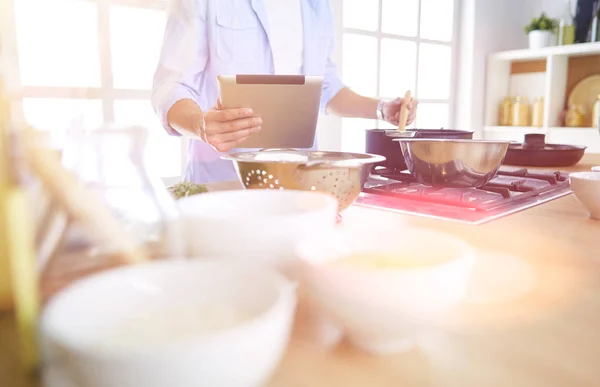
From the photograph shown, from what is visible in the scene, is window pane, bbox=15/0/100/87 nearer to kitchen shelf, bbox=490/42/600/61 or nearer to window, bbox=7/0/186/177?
window, bbox=7/0/186/177

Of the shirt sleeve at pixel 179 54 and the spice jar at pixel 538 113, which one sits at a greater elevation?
the shirt sleeve at pixel 179 54

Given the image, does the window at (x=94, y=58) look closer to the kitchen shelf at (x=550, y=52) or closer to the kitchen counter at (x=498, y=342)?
the kitchen counter at (x=498, y=342)

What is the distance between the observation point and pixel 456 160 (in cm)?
88

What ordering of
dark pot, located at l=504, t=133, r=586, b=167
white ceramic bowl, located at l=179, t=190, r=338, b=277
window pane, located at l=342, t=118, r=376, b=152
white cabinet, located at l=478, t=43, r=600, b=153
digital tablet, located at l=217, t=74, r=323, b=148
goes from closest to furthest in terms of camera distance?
white ceramic bowl, located at l=179, t=190, r=338, b=277 → digital tablet, located at l=217, t=74, r=323, b=148 → dark pot, located at l=504, t=133, r=586, b=167 → window pane, located at l=342, t=118, r=376, b=152 → white cabinet, located at l=478, t=43, r=600, b=153

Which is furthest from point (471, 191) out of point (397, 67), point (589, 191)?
point (397, 67)

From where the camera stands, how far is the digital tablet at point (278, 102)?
97 centimetres

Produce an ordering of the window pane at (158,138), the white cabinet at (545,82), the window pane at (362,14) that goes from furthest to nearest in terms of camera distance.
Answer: the white cabinet at (545,82)
the window pane at (362,14)
the window pane at (158,138)

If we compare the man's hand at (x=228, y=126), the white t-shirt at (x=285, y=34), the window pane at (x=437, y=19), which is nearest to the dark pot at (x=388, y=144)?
the man's hand at (x=228, y=126)

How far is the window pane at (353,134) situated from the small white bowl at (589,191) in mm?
2037

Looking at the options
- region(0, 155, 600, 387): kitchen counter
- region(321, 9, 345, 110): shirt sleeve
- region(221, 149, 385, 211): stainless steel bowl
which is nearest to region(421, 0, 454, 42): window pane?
region(321, 9, 345, 110): shirt sleeve

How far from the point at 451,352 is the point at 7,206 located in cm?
31

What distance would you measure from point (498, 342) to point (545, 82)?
11.3ft

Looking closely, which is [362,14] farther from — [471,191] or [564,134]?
[471,191]

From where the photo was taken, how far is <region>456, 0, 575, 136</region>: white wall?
3.34m
